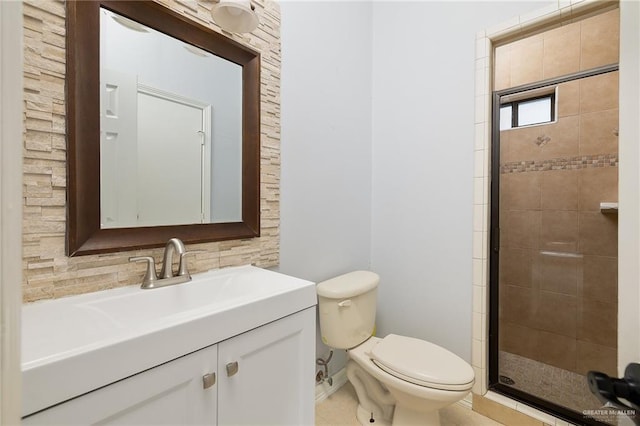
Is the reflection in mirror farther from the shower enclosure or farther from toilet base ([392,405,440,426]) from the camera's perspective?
the shower enclosure

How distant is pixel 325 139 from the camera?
165 centimetres

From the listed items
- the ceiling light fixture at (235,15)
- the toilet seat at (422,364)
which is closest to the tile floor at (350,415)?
the toilet seat at (422,364)

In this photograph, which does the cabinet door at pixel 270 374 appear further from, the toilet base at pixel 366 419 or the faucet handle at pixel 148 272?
the toilet base at pixel 366 419

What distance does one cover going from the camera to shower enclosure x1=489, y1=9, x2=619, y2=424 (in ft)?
5.27

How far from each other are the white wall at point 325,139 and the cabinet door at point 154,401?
758mm

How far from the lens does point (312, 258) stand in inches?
62.9

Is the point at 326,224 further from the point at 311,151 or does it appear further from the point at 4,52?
the point at 4,52

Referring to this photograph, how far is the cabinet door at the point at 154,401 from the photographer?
1.73 ft

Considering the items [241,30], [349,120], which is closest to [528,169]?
[349,120]

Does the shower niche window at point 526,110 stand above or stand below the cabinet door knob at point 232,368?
above

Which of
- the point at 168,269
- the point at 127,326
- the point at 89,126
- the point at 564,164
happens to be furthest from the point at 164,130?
the point at 564,164

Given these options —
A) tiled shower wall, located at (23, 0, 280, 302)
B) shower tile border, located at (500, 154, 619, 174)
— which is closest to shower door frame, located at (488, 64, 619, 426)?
shower tile border, located at (500, 154, 619, 174)

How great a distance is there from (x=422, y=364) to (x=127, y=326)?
46.5 inches

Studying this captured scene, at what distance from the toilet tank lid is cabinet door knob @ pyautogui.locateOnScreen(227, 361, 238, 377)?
722mm
